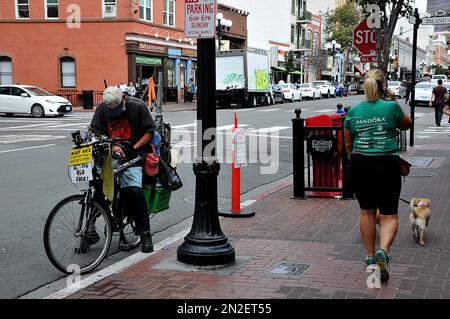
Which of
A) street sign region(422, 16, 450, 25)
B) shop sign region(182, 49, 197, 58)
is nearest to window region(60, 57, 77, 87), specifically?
shop sign region(182, 49, 197, 58)

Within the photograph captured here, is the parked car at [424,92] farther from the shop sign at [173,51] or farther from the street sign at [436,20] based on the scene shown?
the street sign at [436,20]

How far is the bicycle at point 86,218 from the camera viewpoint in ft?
18.1

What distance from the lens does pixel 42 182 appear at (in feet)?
33.6

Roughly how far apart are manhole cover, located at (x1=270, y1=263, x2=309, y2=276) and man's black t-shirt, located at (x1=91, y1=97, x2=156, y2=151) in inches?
75.1

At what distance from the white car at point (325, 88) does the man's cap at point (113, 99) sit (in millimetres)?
46610

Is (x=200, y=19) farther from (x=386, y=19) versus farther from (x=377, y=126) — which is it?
(x=386, y=19)

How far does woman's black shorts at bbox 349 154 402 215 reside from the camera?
520 cm

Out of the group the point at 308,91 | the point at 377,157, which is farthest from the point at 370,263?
the point at 308,91

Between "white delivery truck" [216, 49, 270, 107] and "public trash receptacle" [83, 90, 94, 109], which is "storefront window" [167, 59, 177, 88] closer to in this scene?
"white delivery truck" [216, 49, 270, 107]

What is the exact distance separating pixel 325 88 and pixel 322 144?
4468 centimetres

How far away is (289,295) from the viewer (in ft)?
15.9
